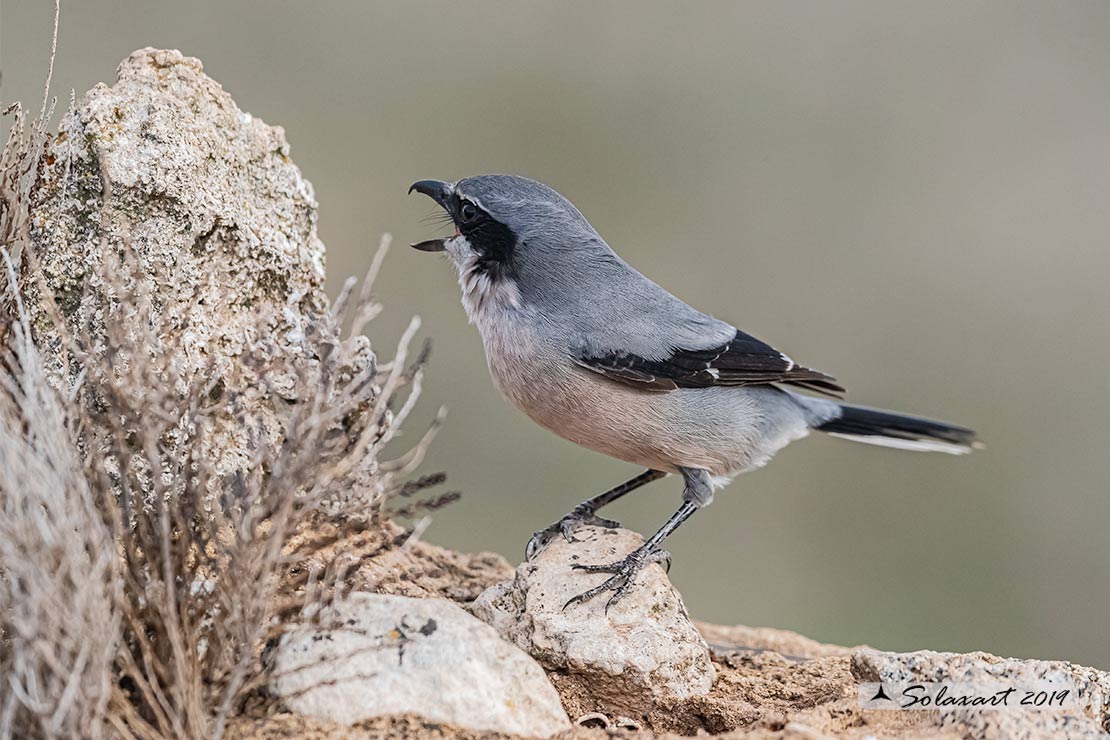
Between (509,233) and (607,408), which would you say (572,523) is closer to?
(607,408)

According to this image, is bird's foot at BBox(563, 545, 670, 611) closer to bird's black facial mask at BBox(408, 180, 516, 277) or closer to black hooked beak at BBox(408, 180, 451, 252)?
bird's black facial mask at BBox(408, 180, 516, 277)

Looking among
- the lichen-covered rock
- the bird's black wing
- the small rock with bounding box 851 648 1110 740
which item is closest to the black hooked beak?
the lichen-covered rock

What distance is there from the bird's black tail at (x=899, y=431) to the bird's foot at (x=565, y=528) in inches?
58.6

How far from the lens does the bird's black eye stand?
4574mm

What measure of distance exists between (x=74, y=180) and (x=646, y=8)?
7342 mm

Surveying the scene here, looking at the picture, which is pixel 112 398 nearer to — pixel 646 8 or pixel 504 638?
pixel 504 638

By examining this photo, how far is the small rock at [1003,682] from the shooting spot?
325 cm

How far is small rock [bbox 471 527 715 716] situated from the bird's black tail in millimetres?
1868

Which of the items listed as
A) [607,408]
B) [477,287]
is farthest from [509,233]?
[607,408]

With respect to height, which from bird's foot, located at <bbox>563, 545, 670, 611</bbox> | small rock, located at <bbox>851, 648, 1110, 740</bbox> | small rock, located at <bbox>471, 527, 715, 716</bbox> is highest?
bird's foot, located at <bbox>563, 545, 670, 611</bbox>

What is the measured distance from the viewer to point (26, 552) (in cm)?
263

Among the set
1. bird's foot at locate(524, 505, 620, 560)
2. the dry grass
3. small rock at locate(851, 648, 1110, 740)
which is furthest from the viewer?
bird's foot at locate(524, 505, 620, 560)

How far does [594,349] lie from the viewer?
440cm

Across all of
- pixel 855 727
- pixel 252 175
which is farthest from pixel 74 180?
pixel 855 727
